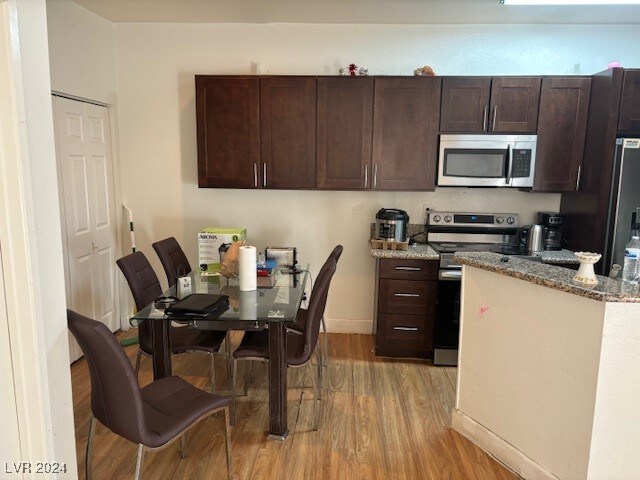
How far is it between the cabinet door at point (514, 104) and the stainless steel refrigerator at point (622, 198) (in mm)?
615

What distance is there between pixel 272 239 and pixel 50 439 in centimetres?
256

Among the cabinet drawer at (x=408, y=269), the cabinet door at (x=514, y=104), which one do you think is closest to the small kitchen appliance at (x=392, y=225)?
the cabinet drawer at (x=408, y=269)

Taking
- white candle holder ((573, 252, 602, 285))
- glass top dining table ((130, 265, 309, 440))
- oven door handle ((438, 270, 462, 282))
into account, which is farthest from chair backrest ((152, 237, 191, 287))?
white candle holder ((573, 252, 602, 285))

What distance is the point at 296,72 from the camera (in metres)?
3.69

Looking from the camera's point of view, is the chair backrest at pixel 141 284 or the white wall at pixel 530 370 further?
the chair backrest at pixel 141 284

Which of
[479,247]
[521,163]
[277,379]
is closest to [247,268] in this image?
[277,379]

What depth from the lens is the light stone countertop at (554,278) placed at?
1.66 m

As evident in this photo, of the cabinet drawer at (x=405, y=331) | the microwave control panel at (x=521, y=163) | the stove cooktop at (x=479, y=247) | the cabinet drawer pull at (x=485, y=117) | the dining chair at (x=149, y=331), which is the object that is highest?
the cabinet drawer pull at (x=485, y=117)

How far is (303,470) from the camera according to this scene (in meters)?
2.16

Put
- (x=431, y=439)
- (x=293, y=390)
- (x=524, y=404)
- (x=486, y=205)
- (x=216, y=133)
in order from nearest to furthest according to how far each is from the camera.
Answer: (x=524, y=404)
(x=431, y=439)
(x=293, y=390)
(x=216, y=133)
(x=486, y=205)

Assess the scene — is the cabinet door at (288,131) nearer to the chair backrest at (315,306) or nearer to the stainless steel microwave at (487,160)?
the stainless steel microwave at (487,160)


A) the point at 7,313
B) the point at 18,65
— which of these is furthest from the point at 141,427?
the point at 18,65

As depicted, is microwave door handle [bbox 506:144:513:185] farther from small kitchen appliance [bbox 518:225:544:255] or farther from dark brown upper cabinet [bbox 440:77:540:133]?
small kitchen appliance [bbox 518:225:544:255]

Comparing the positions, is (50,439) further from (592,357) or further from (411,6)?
(411,6)
